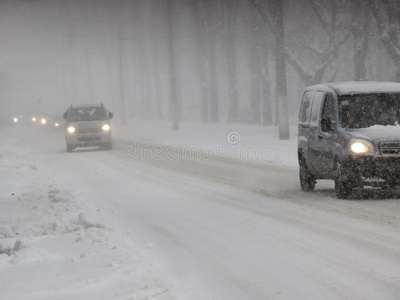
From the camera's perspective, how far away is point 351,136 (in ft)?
41.4

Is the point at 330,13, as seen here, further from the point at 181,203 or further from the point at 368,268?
the point at 368,268

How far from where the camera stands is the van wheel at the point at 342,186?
12.6 meters

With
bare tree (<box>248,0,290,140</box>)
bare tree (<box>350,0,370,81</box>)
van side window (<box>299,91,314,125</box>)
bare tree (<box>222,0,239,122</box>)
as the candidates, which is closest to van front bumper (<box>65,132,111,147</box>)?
bare tree (<box>248,0,290,140</box>)

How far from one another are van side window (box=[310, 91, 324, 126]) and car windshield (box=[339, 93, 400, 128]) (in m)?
0.69

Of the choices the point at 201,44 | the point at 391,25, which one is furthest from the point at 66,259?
the point at 201,44

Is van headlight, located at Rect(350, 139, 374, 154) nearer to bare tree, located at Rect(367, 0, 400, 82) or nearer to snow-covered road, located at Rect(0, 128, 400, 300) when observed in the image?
snow-covered road, located at Rect(0, 128, 400, 300)

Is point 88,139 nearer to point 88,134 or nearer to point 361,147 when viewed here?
A: point 88,134

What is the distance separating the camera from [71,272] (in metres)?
7.46

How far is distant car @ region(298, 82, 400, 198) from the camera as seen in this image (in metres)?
12.3

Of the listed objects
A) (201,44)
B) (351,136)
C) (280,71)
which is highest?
(201,44)

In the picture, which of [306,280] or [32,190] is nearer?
[306,280]

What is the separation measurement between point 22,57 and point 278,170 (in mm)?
108338

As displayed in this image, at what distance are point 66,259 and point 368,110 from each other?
720 centimetres

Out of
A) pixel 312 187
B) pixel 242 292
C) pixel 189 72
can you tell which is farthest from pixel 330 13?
pixel 189 72
